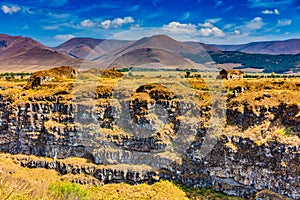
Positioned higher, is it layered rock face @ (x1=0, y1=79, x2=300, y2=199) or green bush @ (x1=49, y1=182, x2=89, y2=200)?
layered rock face @ (x1=0, y1=79, x2=300, y2=199)

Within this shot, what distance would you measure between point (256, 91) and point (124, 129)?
20351 millimetres

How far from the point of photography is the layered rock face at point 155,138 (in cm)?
3883

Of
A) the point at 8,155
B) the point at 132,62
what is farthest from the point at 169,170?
the point at 132,62

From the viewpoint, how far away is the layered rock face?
127 ft

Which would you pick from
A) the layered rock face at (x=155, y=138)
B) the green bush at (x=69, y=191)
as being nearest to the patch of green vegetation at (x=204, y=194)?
the layered rock face at (x=155, y=138)

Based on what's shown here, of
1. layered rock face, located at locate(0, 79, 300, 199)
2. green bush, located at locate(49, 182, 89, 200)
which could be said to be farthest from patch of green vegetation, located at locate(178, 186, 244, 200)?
green bush, located at locate(49, 182, 89, 200)

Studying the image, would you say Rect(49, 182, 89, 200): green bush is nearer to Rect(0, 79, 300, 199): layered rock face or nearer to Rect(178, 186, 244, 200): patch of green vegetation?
Rect(0, 79, 300, 199): layered rock face

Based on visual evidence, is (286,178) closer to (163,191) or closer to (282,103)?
(282,103)

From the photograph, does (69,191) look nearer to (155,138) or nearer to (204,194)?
(155,138)

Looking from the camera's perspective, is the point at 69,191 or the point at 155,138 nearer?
the point at 69,191

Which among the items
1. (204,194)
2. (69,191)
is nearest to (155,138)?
(204,194)

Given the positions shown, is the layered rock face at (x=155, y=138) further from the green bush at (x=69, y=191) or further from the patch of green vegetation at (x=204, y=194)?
the green bush at (x=69, y=191)

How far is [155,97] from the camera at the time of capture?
50281 mm

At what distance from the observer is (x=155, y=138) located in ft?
152
